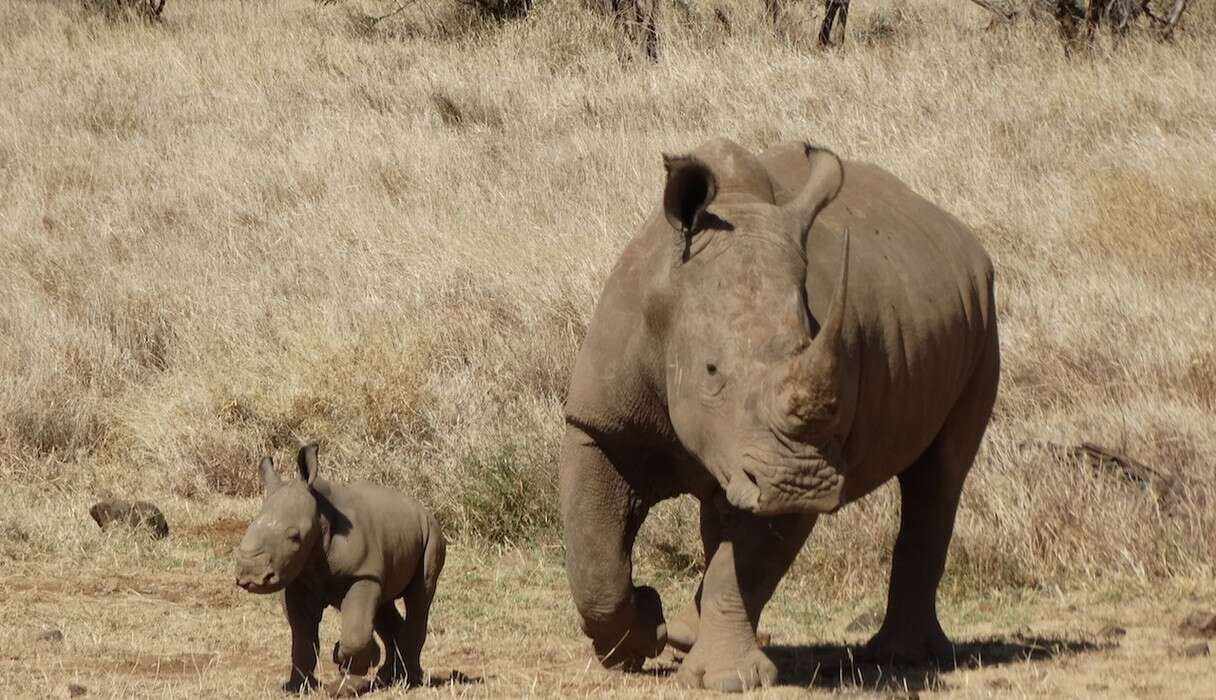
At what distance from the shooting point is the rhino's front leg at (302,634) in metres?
6.27

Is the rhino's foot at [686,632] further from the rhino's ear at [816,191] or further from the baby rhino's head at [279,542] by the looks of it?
the rhino's ear at [816,191]

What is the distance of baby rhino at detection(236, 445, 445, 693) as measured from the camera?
5.99 meters

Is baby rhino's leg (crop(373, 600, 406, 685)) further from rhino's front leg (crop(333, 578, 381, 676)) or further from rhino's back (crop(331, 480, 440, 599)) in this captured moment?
rhino's front leg (crop(333, 578, 381, 676))

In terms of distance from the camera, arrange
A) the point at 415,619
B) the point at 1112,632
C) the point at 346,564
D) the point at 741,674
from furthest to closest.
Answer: the point at 1112,632, the point at 415,619, the point at 346,564, the point at 741,674

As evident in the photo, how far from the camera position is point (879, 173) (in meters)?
7.07

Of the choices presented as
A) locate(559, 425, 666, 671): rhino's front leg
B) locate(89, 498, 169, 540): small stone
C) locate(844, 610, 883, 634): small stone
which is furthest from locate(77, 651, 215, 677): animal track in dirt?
locate(844, 610, 883, 634): small stone

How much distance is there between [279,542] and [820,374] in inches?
78.0

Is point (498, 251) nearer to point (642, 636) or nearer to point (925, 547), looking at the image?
point (925, 547)

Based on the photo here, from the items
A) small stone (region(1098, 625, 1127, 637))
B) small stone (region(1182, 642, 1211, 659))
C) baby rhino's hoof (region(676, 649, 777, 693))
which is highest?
baby rhino's hoof (region(676, 649, 777, 693))

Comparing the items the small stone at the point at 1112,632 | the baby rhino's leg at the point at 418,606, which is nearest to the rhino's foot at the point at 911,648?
the small stone at the point at 1112,632

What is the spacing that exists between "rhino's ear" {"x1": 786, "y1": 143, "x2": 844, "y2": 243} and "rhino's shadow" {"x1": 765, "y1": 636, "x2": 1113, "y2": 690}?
60.7 inches

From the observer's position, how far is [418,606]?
6648 mm

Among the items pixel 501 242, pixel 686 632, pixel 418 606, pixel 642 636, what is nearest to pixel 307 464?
pixel 418 606

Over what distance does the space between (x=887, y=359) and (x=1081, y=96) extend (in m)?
10.5
